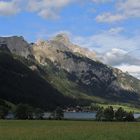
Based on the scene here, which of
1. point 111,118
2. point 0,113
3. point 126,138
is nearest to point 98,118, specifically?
point 111,118

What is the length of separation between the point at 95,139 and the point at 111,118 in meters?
151

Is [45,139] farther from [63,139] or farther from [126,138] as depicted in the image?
[126,138]

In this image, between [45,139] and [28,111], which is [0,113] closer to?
[28,111]

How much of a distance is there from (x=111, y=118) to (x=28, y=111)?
124 feet

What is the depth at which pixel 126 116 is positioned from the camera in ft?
649

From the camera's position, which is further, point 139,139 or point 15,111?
point 15,111

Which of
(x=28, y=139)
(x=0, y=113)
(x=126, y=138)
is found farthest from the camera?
(x=0, y=113)

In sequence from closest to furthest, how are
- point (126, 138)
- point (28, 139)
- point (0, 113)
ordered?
point (28, 139) < point (126, 138) < point (0, 113)

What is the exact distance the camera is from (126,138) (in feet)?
174

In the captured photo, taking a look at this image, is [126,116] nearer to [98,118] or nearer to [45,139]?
[98,118]

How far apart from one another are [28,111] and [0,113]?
12.8 meters

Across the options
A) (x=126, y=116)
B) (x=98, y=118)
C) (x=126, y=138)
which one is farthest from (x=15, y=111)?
(x=126, y=138)

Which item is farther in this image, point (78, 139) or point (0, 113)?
point (0, 113)

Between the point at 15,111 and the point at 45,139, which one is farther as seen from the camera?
the point at 15,111
